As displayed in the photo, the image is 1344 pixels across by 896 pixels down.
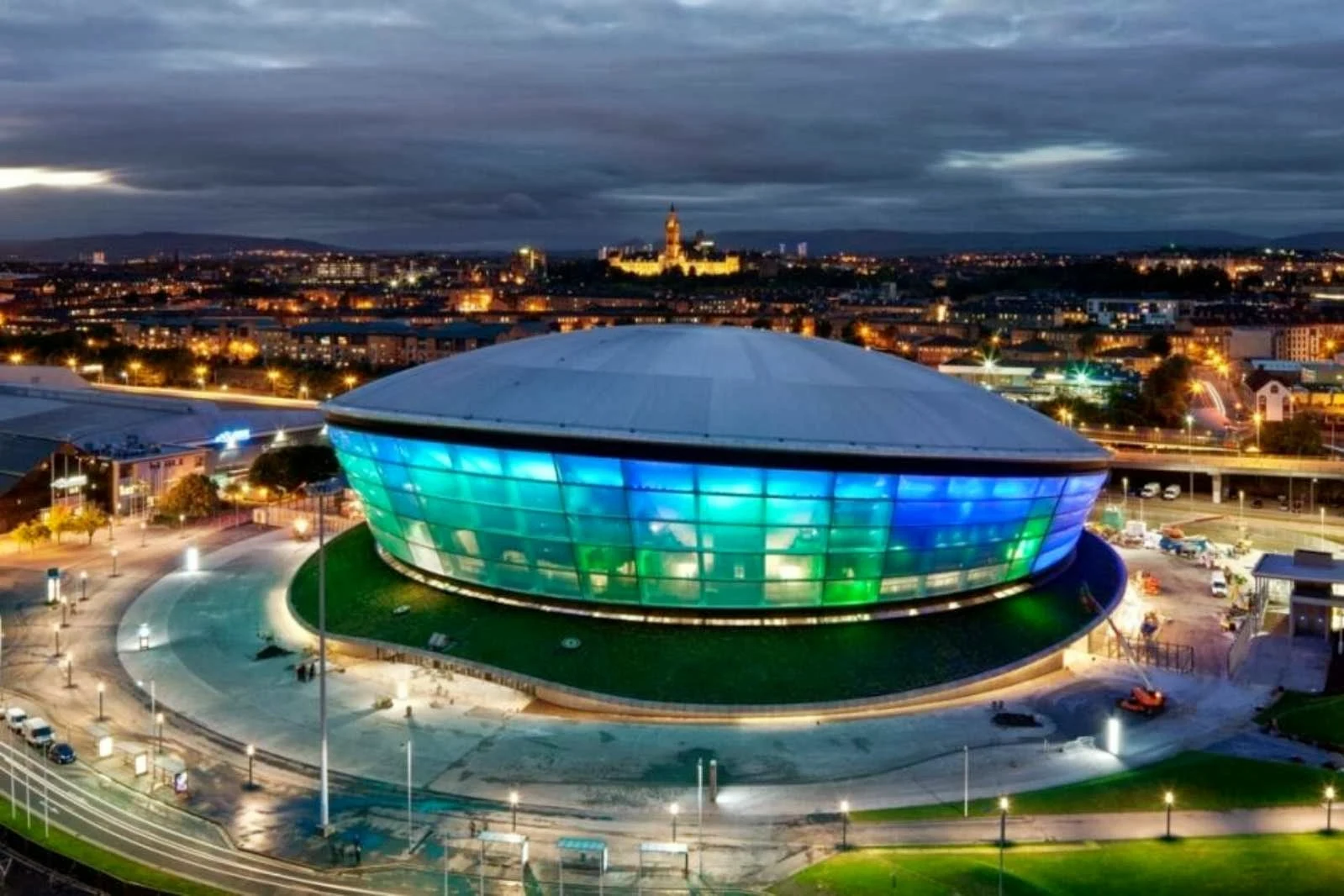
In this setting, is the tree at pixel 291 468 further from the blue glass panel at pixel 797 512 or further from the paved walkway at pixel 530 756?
the blue glass panel at pixel 797 512

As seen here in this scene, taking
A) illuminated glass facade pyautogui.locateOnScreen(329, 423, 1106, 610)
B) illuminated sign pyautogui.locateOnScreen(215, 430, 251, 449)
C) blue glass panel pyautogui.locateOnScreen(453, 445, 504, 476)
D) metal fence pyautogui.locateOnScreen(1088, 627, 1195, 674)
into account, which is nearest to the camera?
illuminated glass facade pyautogui.locateOnScreen(329, 423, 1106, 610)

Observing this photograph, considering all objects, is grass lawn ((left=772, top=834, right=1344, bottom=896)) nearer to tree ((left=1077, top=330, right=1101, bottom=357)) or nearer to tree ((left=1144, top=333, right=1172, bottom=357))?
tree ((left=1144, top=333, right=1172, bottom=357))

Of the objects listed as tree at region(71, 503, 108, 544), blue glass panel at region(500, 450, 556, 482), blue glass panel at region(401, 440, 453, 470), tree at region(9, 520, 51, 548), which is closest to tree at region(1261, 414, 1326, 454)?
blue glass panel at region(500, 450, 556, 482)

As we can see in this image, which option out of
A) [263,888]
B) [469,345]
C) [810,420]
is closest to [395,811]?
[263,888]

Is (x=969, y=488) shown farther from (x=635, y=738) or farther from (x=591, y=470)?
(x=635, y=738)

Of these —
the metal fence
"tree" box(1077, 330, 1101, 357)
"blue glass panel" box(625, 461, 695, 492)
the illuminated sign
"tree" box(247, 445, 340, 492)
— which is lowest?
the metal fence

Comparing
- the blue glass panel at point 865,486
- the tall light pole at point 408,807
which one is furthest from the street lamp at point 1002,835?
the tall light pole at point 408,807

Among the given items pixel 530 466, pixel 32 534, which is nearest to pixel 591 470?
pixel 530 466
